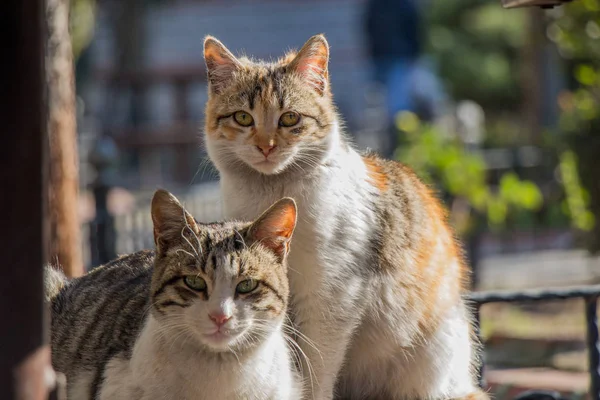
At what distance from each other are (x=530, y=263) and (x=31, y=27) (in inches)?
333

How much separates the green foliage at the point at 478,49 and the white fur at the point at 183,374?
16.4 meters

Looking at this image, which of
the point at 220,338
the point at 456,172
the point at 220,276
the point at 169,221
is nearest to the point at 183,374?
the point at 220,338

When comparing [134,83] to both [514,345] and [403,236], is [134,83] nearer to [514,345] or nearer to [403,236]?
[514,345]

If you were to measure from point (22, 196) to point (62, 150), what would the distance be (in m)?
3.78

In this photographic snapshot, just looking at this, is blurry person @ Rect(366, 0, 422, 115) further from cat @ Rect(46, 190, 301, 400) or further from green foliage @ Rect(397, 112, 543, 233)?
cat @ Rect(46, 190, 301, 400)

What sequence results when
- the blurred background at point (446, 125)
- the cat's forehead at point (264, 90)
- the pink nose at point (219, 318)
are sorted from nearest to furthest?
the pink nose at point (219, 318), the cat's forehead at point (264, 90), the blurred background at point (446, 125)

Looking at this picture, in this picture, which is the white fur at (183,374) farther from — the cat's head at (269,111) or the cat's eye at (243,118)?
the cat's eye at (243,118)

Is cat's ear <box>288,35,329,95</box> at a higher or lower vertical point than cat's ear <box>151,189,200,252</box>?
higher

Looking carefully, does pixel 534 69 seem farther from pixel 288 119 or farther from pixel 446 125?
pixel 288 119

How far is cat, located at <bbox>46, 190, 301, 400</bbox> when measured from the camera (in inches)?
95.8

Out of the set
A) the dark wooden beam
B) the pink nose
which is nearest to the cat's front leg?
the pink nose

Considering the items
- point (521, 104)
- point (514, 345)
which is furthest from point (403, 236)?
point (521, 104)

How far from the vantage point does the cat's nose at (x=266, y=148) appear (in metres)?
2.88

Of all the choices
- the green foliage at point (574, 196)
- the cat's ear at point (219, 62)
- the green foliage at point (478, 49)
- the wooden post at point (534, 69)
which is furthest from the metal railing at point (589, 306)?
the green foliage at point (478, 49)
